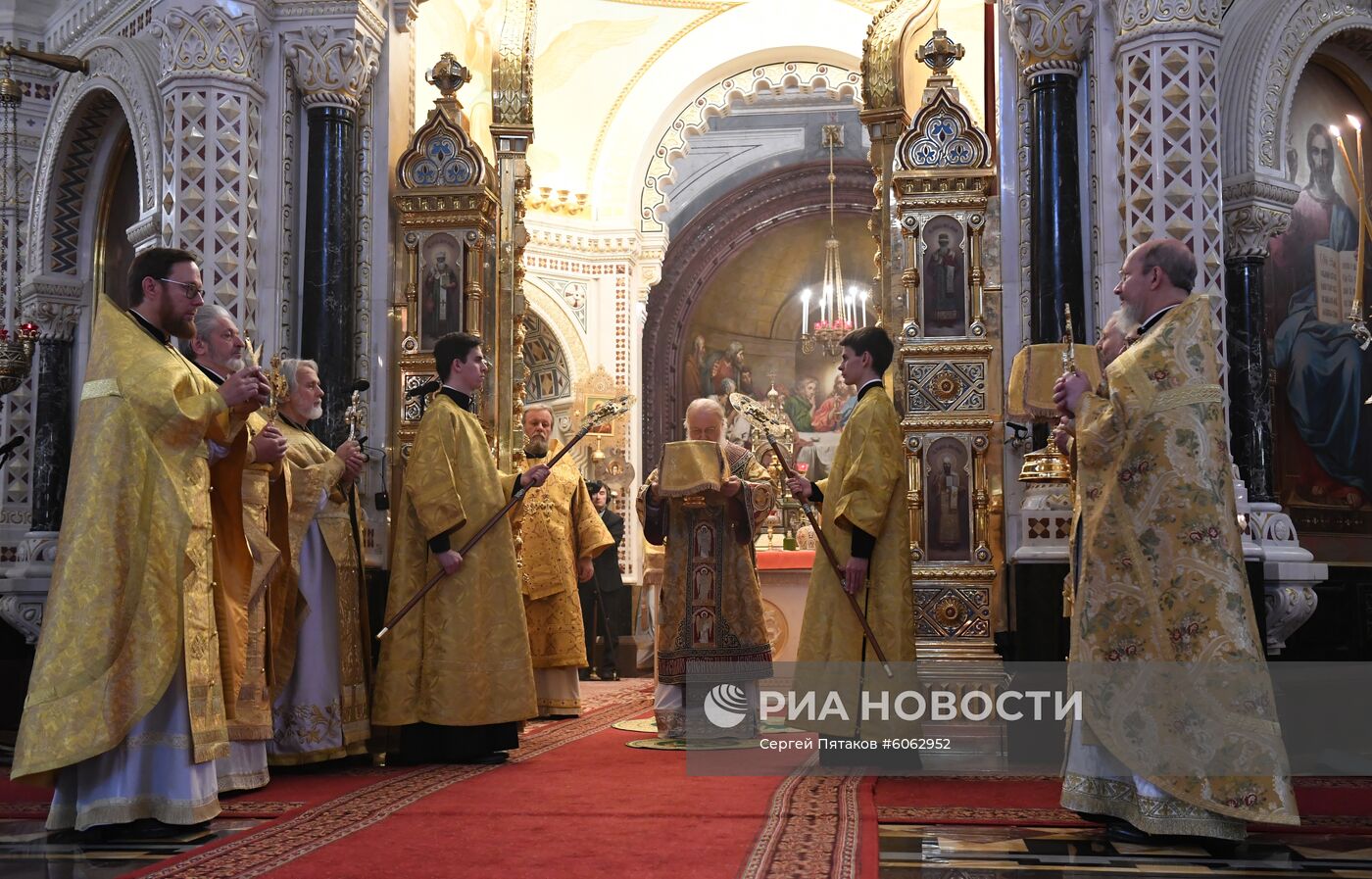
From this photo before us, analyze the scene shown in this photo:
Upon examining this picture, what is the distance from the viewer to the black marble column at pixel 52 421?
9.11 metres

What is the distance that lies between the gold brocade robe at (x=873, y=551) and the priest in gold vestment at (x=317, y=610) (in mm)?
2080

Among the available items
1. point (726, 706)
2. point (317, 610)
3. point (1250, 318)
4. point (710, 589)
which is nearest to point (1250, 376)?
point (1250, 318)

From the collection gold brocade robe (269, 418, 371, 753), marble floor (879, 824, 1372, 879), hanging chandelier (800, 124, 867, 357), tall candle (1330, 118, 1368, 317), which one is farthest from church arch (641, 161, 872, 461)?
marble floor (879, 824, 1372, 879)

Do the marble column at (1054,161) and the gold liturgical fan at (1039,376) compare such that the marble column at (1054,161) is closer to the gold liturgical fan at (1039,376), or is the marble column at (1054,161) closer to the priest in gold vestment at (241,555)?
the gold liturgical fan at (1039,376)

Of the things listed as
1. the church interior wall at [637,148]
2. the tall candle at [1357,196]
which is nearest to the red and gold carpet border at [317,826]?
the church interior wall at [637,148]

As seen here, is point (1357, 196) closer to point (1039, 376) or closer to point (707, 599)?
point (1039, 376)

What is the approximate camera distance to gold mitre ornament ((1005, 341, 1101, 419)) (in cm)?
565

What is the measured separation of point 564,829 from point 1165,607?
207cm

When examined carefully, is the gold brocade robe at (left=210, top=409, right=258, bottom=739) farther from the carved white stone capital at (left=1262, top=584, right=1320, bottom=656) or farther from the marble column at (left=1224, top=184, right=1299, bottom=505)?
the marble column at (left=1224, top=184, right=1299, bottom=505)

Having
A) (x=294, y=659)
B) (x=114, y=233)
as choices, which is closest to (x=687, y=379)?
(x=114, y=233)

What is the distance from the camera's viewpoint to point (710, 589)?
24.5 ft

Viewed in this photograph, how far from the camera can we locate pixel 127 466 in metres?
4.62

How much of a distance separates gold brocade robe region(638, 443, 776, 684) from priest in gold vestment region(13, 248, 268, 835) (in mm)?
3048

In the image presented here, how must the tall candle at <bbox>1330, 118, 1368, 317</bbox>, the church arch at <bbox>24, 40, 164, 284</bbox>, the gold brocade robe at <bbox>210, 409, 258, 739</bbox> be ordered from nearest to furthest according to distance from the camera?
the gold brocade robe at <bbox>210, 409, 258, 739</bbox> → the church arch at <bbox>24, 40, 164, 284</bbox> → the tall candle at <bbox>1330, 118, 1368, 317</bbox>
